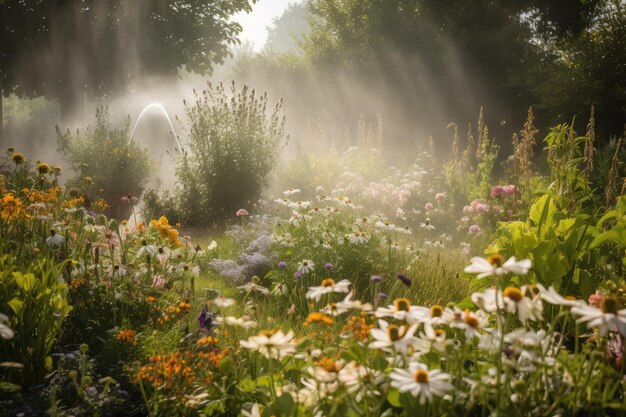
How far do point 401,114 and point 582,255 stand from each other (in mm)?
14091

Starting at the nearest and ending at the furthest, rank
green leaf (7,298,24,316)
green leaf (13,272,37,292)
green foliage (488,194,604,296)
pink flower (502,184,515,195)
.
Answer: green leaf (7,298,24,316), green leaf (13,272,37,292), green foliage (488,194,604,296), pink flower (502,184,515,195)

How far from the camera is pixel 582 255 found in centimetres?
295

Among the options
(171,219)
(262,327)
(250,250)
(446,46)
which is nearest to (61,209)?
(250,250)

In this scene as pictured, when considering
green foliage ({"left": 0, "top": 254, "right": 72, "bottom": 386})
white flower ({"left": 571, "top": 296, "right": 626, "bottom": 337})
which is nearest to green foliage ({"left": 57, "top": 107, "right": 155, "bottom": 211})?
green foliage ({"left": 0, "top": 254, "right": 72, "bottom": 386})

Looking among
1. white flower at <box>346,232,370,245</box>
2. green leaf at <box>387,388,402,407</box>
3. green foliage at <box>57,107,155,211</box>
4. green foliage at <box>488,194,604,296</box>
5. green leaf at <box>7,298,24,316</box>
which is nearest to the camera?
green leaf at <box>387,388,402,407</box>

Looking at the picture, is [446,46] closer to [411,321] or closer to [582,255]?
[582,255]

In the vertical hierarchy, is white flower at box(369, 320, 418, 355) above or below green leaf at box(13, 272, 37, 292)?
above

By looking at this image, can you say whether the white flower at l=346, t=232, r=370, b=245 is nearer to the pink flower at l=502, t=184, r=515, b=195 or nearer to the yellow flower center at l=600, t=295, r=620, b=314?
the pink flower at l=502, t=184, r=515, b=195

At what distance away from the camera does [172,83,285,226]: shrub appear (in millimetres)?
8547

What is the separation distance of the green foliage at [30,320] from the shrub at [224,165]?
5897 mm

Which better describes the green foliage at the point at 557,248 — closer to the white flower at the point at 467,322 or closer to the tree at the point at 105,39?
the white flower at the point at 467,322

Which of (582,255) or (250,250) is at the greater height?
(582,255)

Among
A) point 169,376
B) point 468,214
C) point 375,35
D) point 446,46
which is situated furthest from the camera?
point 375,35

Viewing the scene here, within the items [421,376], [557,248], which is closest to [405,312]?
[421,376]
